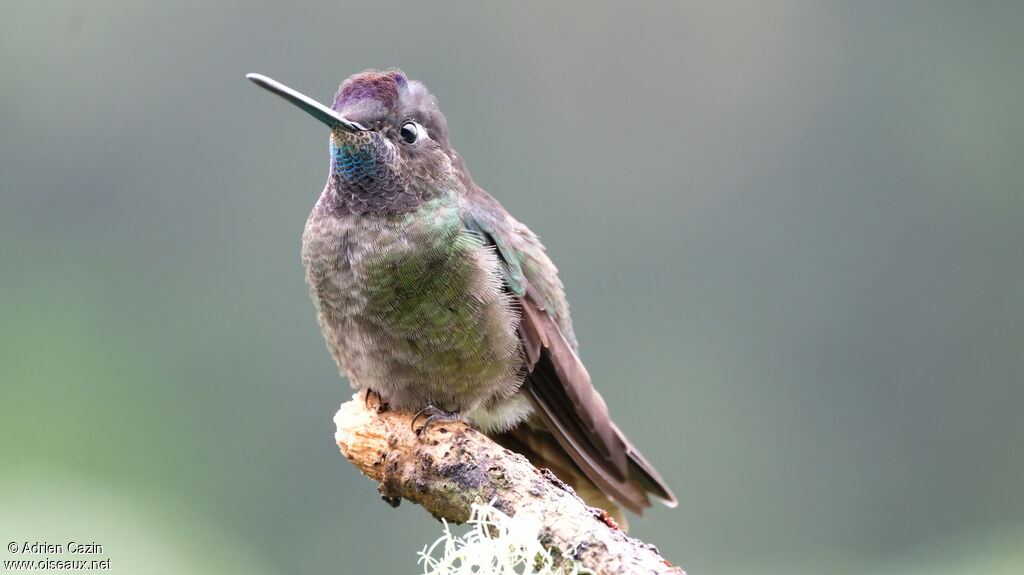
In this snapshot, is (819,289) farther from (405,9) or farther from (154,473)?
(154,473)

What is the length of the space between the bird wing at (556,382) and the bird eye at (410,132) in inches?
9.9

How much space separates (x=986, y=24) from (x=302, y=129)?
559cm

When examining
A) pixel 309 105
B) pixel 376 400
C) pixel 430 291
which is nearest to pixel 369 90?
pixel 309 105

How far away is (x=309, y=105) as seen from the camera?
2635 millimetres

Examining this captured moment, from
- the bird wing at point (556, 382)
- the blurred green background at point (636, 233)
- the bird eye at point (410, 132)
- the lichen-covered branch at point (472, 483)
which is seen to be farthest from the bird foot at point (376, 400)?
the blurred green background at point (636, 233)

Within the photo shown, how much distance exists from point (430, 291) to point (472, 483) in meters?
0.60

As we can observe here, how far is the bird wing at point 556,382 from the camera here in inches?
118

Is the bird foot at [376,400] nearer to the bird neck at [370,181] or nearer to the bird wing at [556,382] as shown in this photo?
the bird wing at [556,382]

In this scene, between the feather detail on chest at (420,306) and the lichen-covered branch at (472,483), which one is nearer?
the lichen-covered branch at (472,483)

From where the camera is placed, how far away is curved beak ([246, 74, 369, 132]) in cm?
259

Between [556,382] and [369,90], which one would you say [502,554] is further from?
[369,90]

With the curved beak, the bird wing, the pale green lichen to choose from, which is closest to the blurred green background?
the bird wing

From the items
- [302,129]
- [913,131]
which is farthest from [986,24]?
[302,129]

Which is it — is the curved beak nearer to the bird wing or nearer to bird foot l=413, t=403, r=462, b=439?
the bird wing
